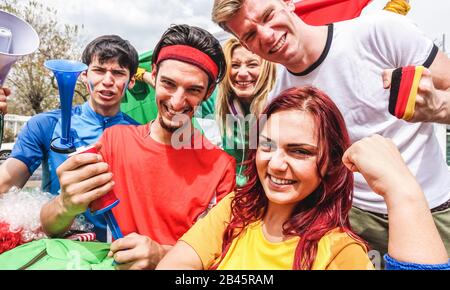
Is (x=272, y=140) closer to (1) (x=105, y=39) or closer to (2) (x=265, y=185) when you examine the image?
(2) (x=265, y=185)

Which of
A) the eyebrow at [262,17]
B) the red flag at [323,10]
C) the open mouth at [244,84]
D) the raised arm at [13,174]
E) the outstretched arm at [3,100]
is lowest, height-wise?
the raised arm at [13,174]

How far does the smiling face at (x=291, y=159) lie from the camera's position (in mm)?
749

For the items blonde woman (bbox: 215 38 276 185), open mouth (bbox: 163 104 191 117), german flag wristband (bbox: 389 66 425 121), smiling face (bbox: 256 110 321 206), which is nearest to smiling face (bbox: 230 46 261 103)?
blonde woman (bbox: 215 38 276 185)

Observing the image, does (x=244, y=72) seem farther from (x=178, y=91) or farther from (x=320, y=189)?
(x=320, y=189)

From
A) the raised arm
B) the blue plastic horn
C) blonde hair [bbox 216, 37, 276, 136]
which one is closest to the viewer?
the blue plastic horn

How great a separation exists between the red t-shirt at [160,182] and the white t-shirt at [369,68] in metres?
A: 0.35

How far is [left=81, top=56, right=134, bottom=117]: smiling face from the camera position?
3.44 feet

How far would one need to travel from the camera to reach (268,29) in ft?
3.06

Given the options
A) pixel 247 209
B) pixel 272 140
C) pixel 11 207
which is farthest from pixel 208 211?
pixel 11 207

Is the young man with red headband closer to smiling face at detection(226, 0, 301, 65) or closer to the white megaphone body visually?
smiling face at detection(226, 0, 301, 65)

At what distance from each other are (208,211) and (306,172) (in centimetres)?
31

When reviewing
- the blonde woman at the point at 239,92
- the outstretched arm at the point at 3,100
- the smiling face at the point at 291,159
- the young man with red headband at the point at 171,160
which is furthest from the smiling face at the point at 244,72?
the outstretched arm at the point at 3,100

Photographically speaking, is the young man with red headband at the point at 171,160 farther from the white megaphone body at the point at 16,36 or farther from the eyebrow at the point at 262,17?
the white megaphone body at the point at 16,36

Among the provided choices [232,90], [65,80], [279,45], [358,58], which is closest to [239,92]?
[232,90]
